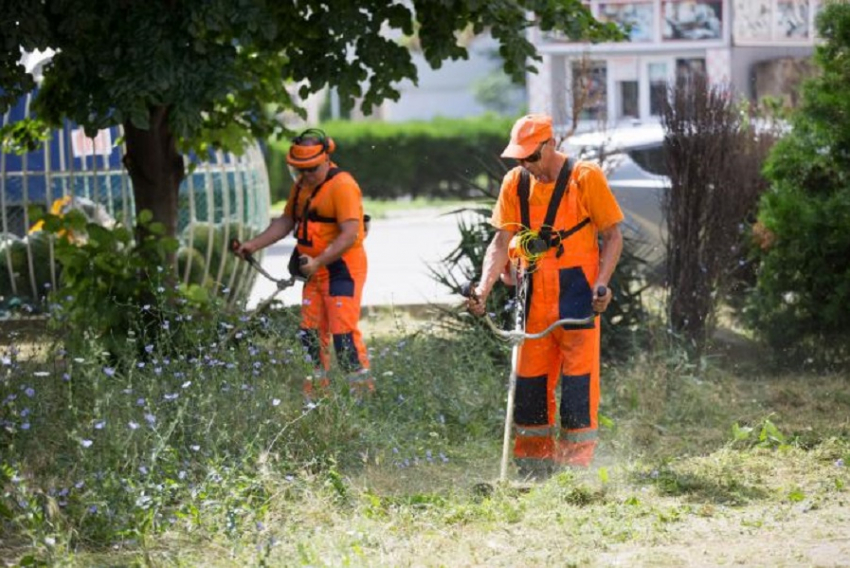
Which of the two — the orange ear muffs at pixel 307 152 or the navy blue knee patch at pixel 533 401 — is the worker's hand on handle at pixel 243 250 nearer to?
the orange ear muffs at pixel 307 152

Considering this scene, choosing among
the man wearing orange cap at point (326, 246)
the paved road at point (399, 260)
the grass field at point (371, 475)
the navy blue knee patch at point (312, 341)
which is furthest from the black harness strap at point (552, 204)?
the paved road at point (399, 260)

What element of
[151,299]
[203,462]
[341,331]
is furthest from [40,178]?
[203,462]

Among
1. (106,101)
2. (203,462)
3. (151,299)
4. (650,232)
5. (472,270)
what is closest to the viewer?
(203,462)

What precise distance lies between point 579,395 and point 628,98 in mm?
13138

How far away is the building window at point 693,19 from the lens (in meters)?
19.9

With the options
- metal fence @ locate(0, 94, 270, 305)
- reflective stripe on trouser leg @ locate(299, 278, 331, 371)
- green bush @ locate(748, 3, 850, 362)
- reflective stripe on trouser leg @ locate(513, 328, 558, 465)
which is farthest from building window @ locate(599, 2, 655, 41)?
reflective stripe on trouser leg @ locate(513, 328, 558, 465)

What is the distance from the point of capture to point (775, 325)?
10.5 metres

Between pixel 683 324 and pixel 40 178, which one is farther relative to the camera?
pixel 40 178

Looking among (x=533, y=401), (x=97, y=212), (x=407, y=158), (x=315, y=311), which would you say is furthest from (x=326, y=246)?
(x=407, y=158)

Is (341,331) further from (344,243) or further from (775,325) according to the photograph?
(775,325)

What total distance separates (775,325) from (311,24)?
3.58 meters

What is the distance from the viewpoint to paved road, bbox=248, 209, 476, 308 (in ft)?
47.5

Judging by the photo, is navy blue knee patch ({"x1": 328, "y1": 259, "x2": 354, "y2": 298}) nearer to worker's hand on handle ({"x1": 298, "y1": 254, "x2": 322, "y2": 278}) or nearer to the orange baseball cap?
worker's hand on handle ({"x1": 298, "y1": 254, "x2": 322, "y2": 278})

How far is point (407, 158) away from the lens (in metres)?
31.2
